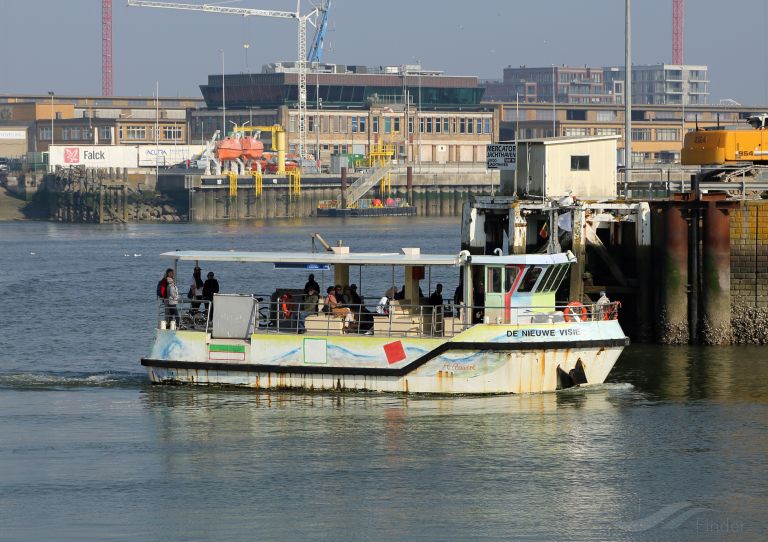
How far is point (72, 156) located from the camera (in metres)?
139

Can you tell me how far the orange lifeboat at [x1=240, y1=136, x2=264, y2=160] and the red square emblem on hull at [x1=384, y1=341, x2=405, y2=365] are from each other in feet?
335

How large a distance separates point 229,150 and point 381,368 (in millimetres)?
100858

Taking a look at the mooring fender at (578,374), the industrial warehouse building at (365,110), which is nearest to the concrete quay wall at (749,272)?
the mooring fender at (578,374)

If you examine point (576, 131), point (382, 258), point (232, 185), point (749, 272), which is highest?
point (576, 131)

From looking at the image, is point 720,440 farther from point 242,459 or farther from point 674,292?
point 674,292

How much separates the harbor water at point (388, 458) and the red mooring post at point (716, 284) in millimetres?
598

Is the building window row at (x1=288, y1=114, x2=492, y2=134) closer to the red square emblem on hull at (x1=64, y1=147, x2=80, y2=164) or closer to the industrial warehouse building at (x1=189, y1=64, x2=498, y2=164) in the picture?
the industrial warehouse building at (x1=189, y1=64, x2=498, y2=164)

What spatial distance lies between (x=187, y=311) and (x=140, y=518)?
33.1 ft

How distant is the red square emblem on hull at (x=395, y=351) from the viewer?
29.1 meters

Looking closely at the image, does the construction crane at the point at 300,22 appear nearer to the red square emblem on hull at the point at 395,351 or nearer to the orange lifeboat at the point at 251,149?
the orange lifeboat at the point at 251,149

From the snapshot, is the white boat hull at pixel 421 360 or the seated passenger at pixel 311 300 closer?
the white boat hull at pixel 421 360

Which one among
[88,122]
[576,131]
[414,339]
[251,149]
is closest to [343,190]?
[251,149]

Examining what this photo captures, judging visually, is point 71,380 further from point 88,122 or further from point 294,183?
point 88,122

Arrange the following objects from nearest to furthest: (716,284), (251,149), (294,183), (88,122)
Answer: (716,284) → (294,183) → (251,149) → (88,122)
